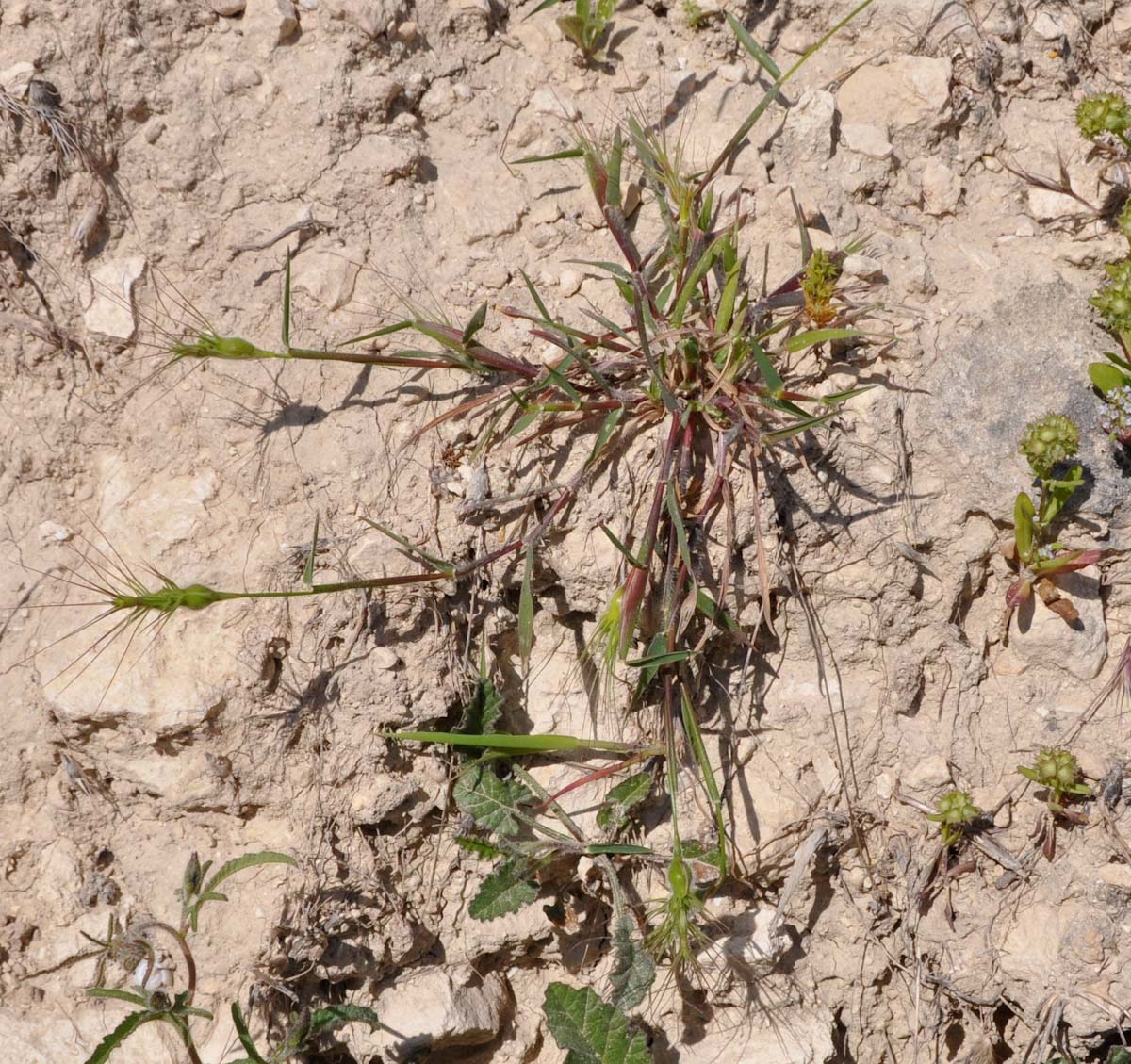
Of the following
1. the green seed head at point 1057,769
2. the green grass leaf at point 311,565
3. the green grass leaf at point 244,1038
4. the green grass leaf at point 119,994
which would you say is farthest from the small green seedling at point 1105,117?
the green grass leaf at point 119,994

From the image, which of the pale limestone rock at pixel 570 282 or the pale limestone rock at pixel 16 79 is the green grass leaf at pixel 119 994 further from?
the pale limestone rock at pixel 16 79

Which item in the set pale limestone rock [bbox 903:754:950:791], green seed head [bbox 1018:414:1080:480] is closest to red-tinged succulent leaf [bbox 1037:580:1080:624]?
green seed head [bbox 1018:414:1080:480]

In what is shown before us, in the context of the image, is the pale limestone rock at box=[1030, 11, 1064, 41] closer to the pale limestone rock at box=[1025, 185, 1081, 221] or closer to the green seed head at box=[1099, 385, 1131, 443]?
the pale limestone rock at box=[1025, 185, 1081, 221]

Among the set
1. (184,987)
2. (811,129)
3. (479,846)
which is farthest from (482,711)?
(811,129)

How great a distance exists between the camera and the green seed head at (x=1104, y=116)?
103 inches

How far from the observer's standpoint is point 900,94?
2893 mm

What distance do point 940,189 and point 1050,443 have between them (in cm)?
90

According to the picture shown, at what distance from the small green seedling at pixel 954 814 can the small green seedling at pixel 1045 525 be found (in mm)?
471

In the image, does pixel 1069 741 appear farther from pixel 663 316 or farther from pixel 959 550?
pixel 663 316

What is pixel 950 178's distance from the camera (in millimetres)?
2842

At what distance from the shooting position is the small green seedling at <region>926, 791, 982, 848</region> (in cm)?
252

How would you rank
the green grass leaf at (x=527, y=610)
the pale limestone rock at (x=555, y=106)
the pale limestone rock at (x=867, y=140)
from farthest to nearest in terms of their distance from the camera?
the pale limestone rock at (x=555, y=106)
the pale limestone rock at (x=867, y=140)
the green grass leaf at (x=527, y=610)

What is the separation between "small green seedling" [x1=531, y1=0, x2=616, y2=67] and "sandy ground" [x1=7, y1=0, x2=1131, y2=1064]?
0.57 ft

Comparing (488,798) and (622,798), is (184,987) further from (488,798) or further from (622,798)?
(622,798)
